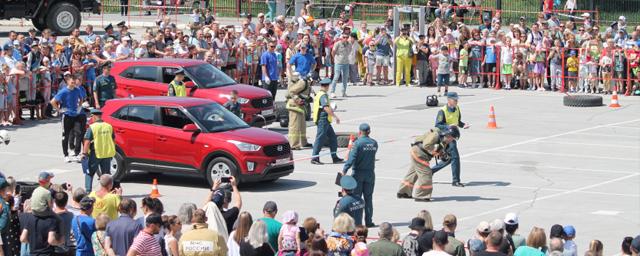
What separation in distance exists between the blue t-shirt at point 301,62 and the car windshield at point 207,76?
322 cm

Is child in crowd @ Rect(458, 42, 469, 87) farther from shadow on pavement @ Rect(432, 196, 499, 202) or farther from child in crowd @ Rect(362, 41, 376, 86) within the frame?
shadow on pavement @ Rect(432, 196, 499, 202)

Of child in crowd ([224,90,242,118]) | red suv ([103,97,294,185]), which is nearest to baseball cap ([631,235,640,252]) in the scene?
red suv ([103,97,294,185])

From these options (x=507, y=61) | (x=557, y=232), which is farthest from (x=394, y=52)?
(x=557, y=232)

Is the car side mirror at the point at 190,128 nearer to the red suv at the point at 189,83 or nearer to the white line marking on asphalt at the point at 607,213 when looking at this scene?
the red suv at the point at 189,83

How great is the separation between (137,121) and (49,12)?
20.0 meters

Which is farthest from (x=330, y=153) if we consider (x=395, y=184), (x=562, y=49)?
(x=562, y=49)

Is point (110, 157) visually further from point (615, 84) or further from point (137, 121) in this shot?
point (615, 84)

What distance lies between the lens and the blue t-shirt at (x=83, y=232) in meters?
13.1

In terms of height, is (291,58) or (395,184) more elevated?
(291,58)

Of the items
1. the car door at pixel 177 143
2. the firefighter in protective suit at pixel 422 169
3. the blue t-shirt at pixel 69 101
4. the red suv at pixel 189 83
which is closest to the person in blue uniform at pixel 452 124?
the firefighter in protective suit at pixel 422 169

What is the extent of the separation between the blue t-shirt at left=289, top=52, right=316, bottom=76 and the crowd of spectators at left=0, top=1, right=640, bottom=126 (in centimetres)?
13

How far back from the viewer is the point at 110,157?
20094 mm

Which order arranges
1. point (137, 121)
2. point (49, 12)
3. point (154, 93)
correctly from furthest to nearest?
1. point (49, 12)
2. point (154, 93)
3. point (137, 121)

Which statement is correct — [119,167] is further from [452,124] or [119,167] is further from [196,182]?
[452,124]
